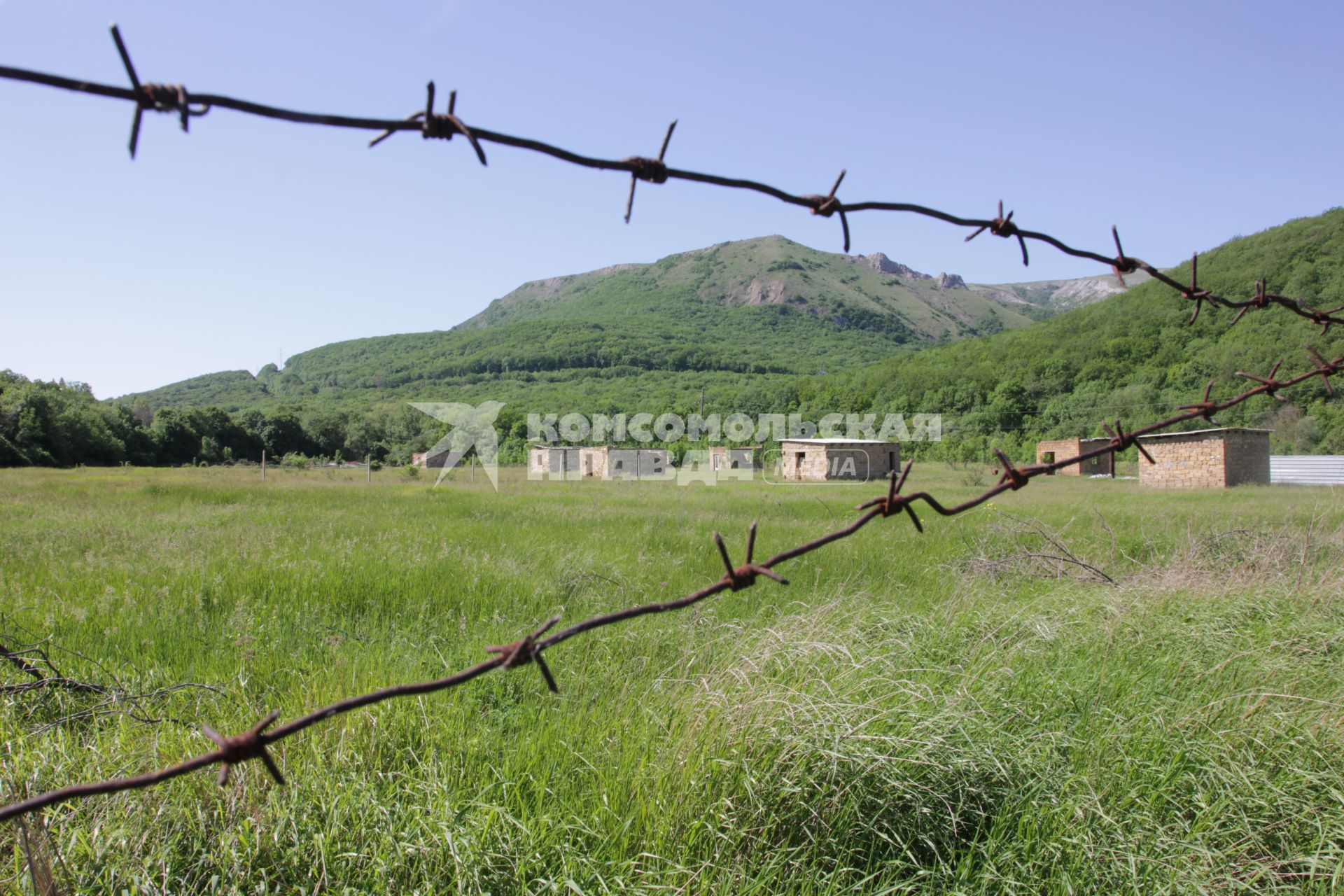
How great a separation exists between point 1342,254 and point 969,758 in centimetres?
7632

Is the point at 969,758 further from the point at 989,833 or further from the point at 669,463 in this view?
the point at 669,463

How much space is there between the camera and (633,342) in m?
167

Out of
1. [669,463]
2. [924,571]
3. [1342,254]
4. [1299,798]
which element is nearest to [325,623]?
[1299,798]

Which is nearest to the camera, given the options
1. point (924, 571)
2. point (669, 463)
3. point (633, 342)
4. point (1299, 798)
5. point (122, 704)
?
point (1299, 798)

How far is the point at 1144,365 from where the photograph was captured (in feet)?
209

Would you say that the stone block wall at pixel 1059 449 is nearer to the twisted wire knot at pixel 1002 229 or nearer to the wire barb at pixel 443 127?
the twisted wire knot at pixel 1002 229

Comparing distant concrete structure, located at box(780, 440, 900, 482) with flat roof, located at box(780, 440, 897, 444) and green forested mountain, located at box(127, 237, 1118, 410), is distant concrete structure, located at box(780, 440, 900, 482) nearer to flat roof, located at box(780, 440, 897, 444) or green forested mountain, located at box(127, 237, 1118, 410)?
flat roof, located at box(780, 440, 897, 444)

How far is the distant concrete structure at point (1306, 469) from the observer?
36.6 metres

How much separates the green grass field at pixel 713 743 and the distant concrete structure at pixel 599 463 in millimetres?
38956

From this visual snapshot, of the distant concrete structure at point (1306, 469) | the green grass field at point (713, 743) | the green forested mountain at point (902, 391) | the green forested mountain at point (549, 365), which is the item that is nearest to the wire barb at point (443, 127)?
the green grass field at point (713, 743)

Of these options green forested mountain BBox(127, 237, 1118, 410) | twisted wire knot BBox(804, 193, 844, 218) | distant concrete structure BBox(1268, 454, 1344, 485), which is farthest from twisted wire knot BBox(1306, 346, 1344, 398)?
green forested mountain BBox(127, 237, 1118, 410)

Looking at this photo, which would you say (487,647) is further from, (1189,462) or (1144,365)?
(1144,365)

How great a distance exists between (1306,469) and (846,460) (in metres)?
24.2

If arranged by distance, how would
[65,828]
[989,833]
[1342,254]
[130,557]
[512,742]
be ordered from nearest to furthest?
[65,828] → [989,833] → [512,742] → [130,557] → [1342,254]
